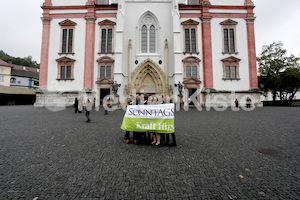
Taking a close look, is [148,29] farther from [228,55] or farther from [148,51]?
[228,55]

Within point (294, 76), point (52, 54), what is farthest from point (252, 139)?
point (294, 76)

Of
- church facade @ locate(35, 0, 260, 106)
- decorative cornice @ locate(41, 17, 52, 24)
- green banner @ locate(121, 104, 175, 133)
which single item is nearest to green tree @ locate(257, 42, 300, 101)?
church facade @ locate(35, 0, 260, 106)

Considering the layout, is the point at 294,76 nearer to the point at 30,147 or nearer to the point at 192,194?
the point at 192,194

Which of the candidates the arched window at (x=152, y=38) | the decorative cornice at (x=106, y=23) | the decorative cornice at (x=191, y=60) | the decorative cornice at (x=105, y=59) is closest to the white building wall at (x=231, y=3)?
the decorative cornice at (x=191, y=60)

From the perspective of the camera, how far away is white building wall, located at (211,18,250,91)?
20.5 metres

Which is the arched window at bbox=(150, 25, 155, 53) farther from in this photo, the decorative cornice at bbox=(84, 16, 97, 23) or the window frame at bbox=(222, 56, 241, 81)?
the window frame at bbox=(222, 56, 241, 81)

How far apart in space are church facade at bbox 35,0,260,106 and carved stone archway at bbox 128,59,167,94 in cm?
10

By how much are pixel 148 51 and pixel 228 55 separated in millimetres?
11702

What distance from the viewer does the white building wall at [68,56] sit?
20750mm

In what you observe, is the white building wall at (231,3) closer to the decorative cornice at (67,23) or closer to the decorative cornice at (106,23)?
the decorative cornice at (106,23)

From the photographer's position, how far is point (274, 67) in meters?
26.9

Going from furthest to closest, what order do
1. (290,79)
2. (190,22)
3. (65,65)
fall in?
1. (290,79)
2. (65,65)
3. (190,22)

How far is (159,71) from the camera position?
819 inches

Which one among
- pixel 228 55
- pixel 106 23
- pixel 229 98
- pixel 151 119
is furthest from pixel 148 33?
pixel 151 119
